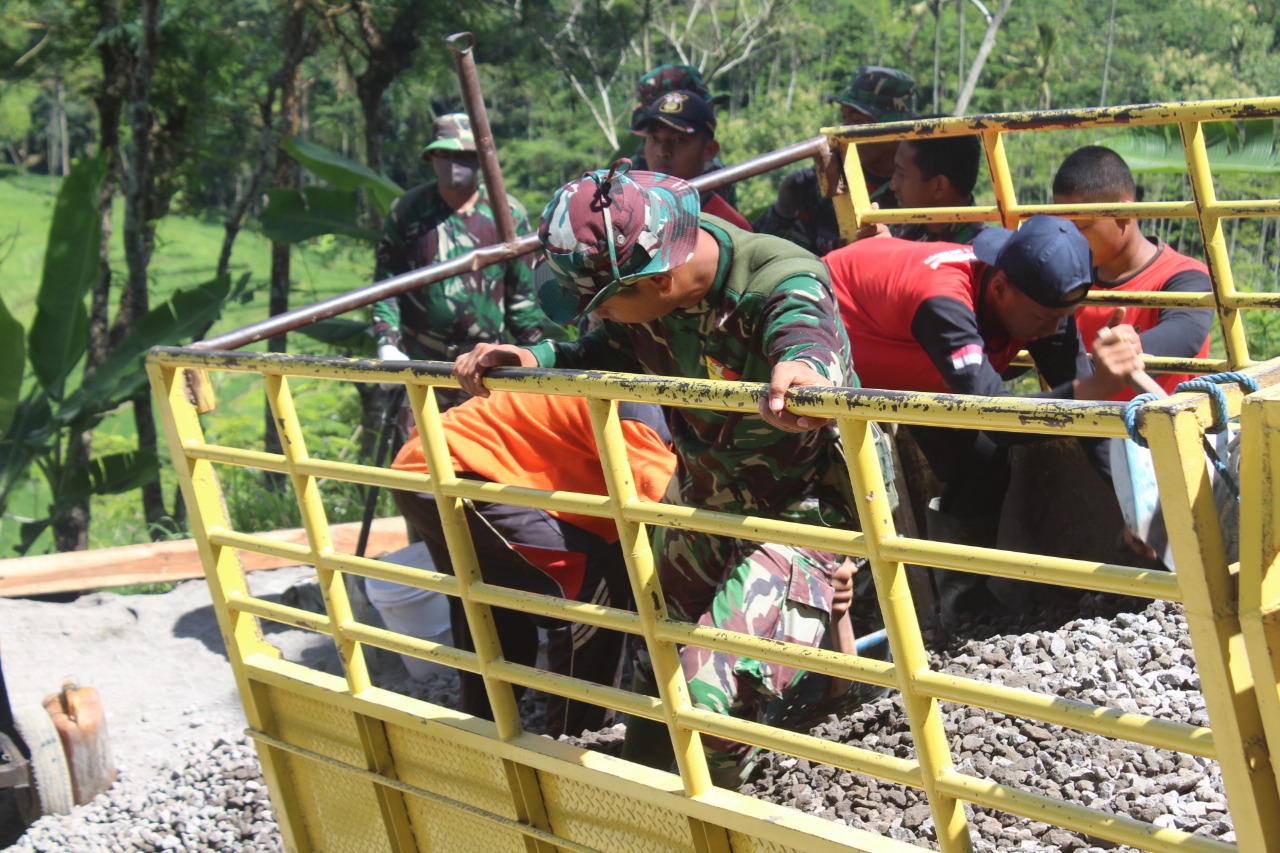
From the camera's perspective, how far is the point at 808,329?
2369mm

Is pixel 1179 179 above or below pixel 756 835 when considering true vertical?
below

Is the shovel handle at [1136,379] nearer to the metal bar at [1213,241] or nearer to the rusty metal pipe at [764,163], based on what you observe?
the metal bar at [1213,241]

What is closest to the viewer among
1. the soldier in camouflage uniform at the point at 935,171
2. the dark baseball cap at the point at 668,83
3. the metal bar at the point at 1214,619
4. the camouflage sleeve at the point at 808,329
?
the metal bar at the point at 1214,619

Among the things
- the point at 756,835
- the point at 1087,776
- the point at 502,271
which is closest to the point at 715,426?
the point at 756,835

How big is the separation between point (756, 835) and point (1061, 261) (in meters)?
1.57

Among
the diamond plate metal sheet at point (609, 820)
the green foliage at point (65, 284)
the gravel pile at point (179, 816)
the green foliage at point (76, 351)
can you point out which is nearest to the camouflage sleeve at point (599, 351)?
the diamond plate metal sheet at point (609, 820)

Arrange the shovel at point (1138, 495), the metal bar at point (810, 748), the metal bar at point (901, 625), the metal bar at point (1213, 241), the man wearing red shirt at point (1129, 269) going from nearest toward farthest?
the metal bar at point (901, 625) < the metal bar at point (810, 748) < the shovel at point (1138, 495) < the metal bar at point (1213, 241) < the man wearing red shirt at point (1129, 269)

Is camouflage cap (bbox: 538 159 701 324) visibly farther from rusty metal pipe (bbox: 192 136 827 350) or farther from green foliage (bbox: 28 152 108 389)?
green foliage (bbox: 28 152 108 389)

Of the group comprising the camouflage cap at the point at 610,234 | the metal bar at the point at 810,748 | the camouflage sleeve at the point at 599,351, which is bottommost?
the metal bar at the point at 810,748

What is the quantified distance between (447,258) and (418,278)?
1.91 meters

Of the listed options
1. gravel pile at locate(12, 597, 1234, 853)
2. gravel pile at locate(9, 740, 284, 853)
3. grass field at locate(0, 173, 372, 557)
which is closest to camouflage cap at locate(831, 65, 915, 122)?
gravel pile at locate(12, 597, 1234, 853)

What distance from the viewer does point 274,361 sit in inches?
107

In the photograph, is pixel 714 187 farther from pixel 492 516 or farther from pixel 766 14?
pixel 766 14

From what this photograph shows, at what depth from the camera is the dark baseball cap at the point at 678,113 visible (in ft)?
16.0
